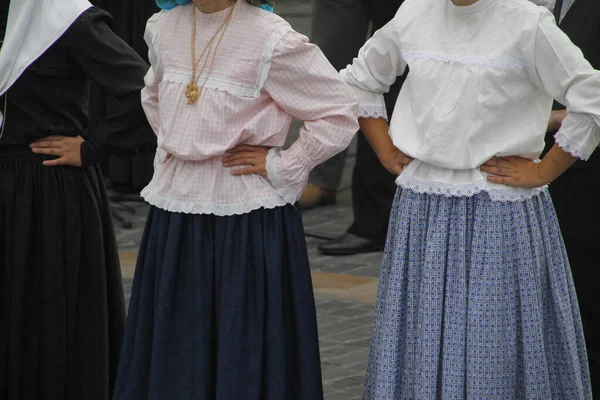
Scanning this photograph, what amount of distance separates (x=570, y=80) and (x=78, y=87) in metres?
1.69

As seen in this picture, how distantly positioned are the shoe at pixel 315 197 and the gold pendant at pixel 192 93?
478 centimetres

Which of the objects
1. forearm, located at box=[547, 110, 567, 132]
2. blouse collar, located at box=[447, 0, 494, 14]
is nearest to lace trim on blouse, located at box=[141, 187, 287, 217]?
blouse collar, located at box=[447, 0, 494, 14]

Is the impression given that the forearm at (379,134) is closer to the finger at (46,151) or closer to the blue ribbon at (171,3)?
the blue ribbon at (171,3)

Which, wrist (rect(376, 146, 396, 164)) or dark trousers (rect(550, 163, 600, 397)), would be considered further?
dark trousers (rect(550, 163, 600, 397))

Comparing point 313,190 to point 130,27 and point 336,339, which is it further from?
point 336,339

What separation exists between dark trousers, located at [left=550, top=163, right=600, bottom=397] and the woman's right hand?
91 cm

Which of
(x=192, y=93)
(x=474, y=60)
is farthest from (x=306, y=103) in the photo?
(x=474, y=60)

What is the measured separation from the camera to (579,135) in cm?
363

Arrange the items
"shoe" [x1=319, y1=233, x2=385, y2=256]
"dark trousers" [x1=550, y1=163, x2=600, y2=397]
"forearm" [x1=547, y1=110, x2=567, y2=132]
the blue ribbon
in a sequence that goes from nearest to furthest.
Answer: the blue ribbon < "forearm" [x1=547, y1=110, x2=567, y2=132] < "dark trousers" [x1=550, y1=163, x2=600, y2=397] < "shoe" [x1=319, y1=233, x2=385, y2=256]

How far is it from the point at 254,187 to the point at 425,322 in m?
0.68

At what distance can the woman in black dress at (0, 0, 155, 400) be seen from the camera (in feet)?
13.3

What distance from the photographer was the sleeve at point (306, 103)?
12.2 ft

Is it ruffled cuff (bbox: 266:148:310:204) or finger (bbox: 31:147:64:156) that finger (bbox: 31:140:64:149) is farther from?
ruffled cuff (bbox: 266:148:310:204)

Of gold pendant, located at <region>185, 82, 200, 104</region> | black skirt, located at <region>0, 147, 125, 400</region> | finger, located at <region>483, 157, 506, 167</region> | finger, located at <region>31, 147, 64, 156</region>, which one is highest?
gold pendant, located at <region>185, 82, 200, 104</region>
